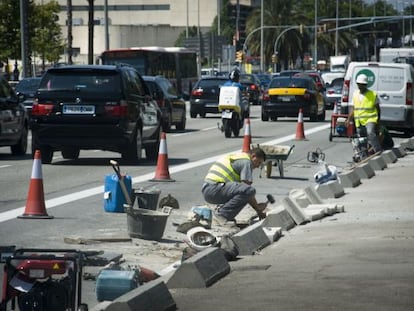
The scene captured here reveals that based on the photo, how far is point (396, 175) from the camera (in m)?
22.6

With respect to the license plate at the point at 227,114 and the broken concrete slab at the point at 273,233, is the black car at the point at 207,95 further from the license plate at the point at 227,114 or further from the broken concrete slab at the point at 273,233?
the broken concrete slab at the point at 273,233

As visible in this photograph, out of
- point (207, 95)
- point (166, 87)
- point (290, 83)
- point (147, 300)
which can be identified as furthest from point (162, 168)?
point (207, 95)

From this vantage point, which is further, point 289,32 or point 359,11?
point 359,11

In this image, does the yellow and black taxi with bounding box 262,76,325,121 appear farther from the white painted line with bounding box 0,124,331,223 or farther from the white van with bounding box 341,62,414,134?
the white painted line with bounding box 0,124,331,223

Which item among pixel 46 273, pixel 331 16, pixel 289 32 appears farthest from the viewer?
pixel 331 16

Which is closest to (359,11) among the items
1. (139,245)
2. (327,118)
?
(327,118)

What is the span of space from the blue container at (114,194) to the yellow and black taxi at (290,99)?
2836cm

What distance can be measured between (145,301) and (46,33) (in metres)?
66.5

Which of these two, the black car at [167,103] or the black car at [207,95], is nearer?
the black car at [167,103]

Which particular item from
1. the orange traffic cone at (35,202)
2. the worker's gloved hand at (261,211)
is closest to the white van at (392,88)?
the worker's gloved hand at (261,211)

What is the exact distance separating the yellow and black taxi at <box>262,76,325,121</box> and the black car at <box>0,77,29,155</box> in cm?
1795

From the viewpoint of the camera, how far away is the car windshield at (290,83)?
146 feet

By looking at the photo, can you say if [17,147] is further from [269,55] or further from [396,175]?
[269,55]

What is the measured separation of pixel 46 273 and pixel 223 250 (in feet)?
14.0
